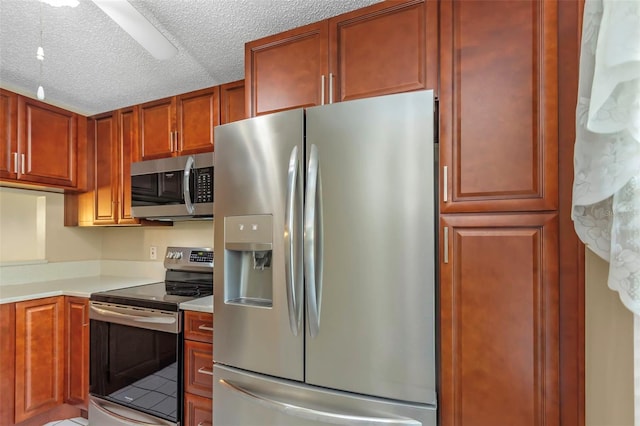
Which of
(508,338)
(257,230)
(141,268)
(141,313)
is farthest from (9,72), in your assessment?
(508,338)

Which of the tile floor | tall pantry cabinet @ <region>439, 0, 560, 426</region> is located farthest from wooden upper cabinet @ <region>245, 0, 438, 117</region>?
the tile floor

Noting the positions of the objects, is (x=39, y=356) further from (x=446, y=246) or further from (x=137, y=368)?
(x=446, y=246)

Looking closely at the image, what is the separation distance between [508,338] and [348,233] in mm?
657

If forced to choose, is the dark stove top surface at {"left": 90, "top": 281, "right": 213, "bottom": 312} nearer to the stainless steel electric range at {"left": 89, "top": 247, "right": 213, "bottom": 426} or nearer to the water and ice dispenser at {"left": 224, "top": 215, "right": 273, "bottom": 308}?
the stainless steel electric range at {"left": 89, "top": 247, "right": 213, "bottom": 426}

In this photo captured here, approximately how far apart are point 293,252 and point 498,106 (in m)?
0.94

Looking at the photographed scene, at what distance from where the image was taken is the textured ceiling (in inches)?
60.7

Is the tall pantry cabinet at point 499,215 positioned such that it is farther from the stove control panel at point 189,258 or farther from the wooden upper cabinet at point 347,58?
the stove control panel at point 189,258

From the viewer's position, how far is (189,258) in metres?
2.49

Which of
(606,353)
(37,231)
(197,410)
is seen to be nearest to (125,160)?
(37,231)

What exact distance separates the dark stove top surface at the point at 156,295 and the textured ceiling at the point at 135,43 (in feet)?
4.82

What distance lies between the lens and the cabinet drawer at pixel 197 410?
5.53 ft

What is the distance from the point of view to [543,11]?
43.2 inches

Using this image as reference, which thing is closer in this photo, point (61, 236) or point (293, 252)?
point (293, 252)

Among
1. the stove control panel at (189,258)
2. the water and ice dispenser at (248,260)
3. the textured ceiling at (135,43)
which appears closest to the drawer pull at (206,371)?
the water and ice dispenser at (248,260)
